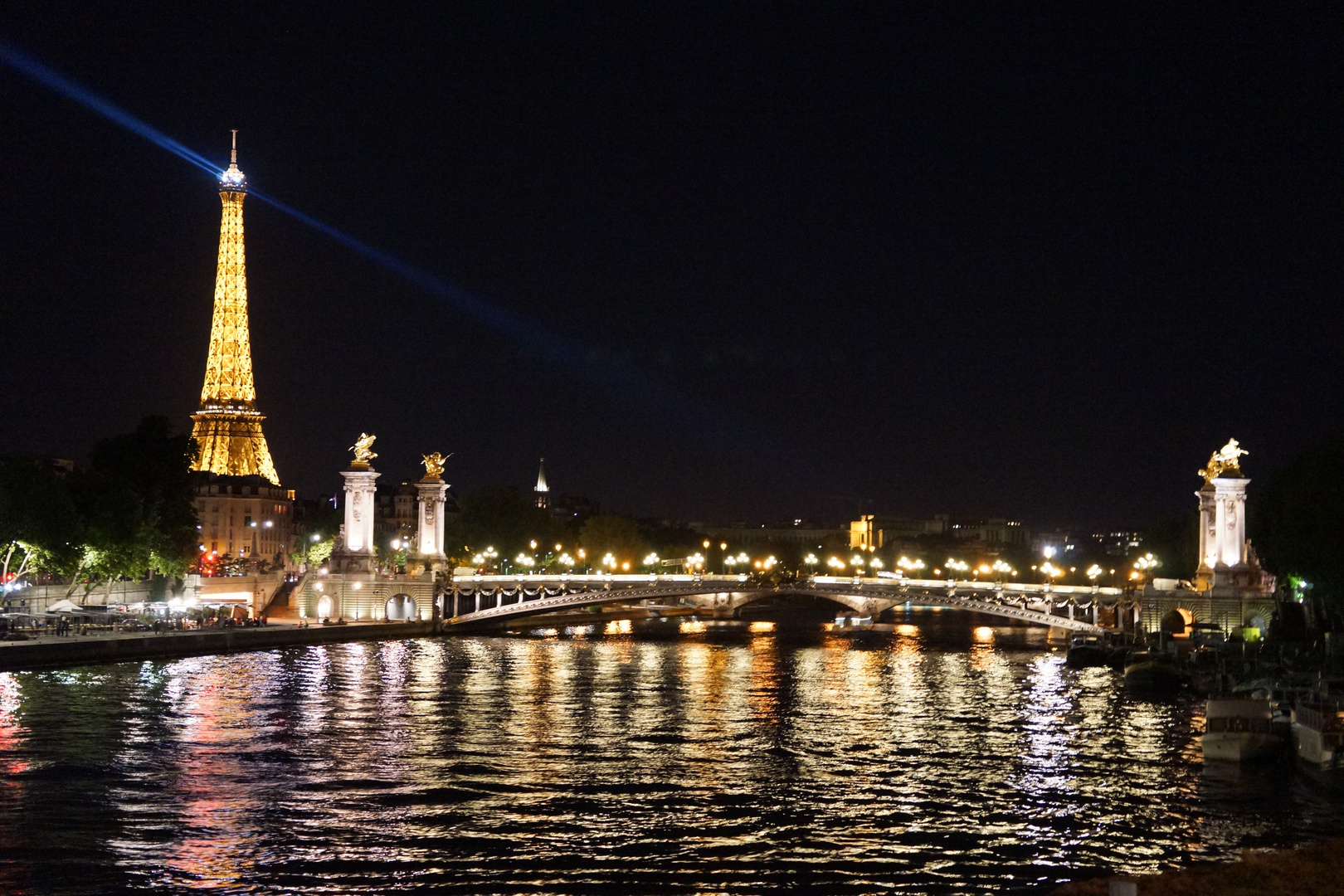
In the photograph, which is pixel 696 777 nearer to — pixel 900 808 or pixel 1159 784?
pixel 900 808

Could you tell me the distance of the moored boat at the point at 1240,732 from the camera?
1176 inches

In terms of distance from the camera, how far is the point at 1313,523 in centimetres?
4578

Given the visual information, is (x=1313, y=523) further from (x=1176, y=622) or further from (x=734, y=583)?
(x=734, y=583)

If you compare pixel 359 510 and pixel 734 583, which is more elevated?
pixel 359 510

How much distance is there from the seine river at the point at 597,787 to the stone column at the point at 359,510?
28.5 meters

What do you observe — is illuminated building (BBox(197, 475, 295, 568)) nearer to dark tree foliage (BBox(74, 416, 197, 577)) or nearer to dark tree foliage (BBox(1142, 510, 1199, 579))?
dark tree foliage (BBox(74, 416, 197, 577))

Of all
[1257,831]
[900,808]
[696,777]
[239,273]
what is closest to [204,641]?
[696,777]

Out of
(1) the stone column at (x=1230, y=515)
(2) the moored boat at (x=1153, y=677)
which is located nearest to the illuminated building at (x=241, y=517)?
(1) the stone column at (x=1230, y=515)

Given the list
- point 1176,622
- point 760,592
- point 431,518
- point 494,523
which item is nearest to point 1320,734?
point 1176,622

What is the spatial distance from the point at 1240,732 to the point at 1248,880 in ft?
49.0

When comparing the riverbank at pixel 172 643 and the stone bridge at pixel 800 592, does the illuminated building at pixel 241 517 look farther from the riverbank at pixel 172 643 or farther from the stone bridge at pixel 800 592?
the riverbank at pixel 172 643

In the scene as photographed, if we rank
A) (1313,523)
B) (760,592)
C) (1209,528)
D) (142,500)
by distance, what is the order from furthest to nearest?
1. (760,592)
2. (1209,528)
3. (142,500)
4. (1313,523)

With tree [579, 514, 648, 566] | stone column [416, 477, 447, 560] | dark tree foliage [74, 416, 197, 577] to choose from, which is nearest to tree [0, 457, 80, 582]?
dark tree foliage [74, 416, 197, 577]

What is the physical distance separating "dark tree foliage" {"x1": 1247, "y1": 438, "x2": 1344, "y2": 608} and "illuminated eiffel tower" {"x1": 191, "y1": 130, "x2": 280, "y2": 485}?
62478mm
